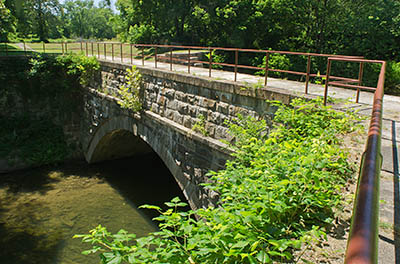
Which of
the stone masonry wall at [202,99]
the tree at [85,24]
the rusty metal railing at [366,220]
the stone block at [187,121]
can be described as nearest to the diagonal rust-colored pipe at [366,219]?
the rusty metal railing at [366,220]

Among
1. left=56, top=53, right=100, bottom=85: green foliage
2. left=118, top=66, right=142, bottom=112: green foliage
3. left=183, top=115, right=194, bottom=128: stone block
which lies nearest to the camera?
left=183, top=115, right=194, bottom=128: stone block

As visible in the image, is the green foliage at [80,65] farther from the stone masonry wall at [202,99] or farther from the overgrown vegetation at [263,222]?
the overgrown vegetation at [263,222]

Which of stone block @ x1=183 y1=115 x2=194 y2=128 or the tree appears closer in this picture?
stone block @ x1=183 y1=115 x2=194 y2=128

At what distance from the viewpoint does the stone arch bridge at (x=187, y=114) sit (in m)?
6.82

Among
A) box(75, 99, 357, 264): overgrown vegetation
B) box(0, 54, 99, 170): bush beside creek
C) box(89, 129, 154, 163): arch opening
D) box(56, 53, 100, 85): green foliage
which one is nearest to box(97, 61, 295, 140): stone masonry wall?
box(75, 99, 357, 264): overgrown vegetation

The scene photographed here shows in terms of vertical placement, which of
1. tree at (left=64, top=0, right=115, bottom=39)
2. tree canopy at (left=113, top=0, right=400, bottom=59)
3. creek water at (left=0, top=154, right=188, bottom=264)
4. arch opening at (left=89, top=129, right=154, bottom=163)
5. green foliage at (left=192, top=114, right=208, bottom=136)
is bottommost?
creek water at (left=0, top=154, right=188, bottom=264)

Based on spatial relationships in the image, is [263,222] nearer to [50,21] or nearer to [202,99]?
[202,99]

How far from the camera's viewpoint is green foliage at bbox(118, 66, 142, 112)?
33.5 ft

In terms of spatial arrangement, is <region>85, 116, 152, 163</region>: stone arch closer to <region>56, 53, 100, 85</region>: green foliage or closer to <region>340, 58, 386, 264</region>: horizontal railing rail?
<region>56, 53, 100, 85</region>: green foliage

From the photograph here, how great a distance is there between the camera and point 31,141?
15.6m

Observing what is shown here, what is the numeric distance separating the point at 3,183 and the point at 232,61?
14.2 meters

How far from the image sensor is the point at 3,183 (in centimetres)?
1351

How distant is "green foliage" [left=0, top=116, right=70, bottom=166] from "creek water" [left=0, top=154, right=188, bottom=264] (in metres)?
0.66

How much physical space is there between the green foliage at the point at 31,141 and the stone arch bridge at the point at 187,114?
4.93 meters
